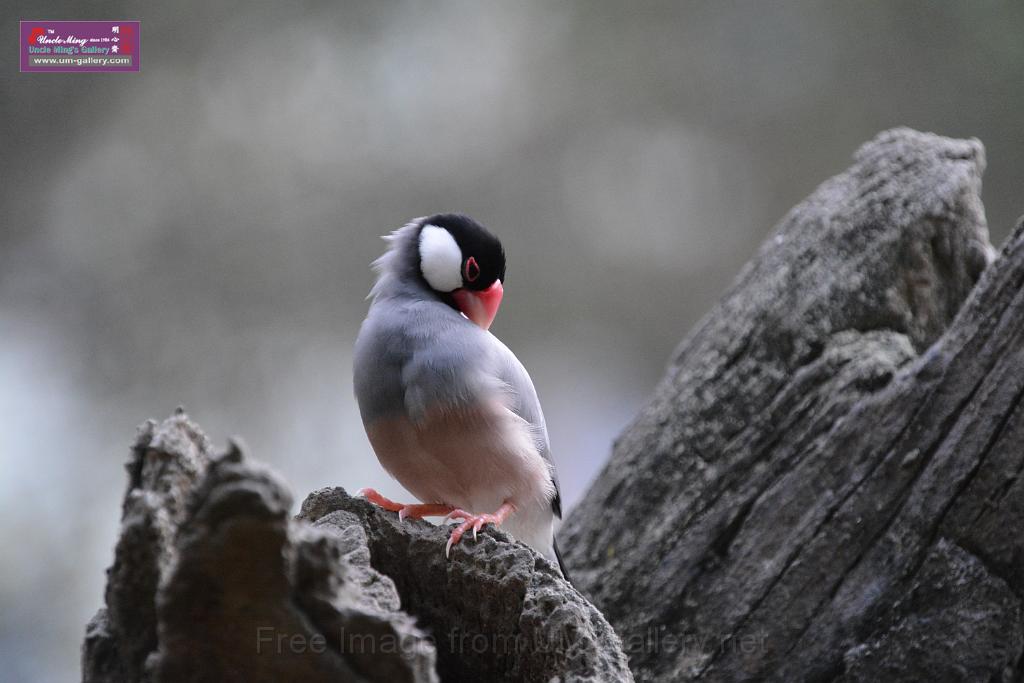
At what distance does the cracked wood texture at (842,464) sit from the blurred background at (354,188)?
5.06 ft

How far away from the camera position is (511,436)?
78.4 inches

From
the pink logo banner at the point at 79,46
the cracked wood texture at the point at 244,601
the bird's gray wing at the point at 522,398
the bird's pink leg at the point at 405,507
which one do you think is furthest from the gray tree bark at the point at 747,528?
the pink logo banner at the point at 79,46

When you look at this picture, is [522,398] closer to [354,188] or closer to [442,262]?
[442,262]

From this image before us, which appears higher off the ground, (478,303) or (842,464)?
(478,303)

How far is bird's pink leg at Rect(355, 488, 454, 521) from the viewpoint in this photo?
1.78 metres

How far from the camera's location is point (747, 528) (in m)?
2.16

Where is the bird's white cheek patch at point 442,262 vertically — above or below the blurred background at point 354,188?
below

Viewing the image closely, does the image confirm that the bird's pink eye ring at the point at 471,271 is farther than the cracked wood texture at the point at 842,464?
Yes

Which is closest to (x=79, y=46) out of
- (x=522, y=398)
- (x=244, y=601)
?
(x=522, y=398)

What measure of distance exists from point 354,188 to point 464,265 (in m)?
2.08

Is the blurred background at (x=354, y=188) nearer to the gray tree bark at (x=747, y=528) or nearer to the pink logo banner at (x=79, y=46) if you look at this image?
the pink logo banner at (x=79, y=46)

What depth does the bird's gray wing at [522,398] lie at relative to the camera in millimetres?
2061

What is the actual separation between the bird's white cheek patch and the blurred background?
4.92ft

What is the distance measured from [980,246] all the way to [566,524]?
48.6 inches
